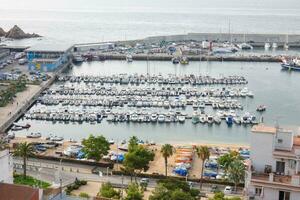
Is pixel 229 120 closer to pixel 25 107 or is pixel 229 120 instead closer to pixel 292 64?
pixel 25 107

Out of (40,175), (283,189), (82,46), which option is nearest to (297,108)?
(40,175)

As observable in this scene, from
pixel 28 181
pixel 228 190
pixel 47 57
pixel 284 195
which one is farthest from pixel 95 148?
pixel 47 57

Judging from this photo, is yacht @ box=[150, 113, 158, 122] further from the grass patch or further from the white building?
the white building

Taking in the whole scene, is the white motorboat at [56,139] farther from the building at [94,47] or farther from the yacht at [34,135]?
the building at [94,47]

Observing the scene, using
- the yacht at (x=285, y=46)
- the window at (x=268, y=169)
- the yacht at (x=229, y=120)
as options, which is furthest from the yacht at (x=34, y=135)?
the yacht at (x=285, y=46)

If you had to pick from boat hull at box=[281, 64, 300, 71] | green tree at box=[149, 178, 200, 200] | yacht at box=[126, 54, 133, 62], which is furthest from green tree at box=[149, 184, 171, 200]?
yacht at box=[126, 54, 133, 62]

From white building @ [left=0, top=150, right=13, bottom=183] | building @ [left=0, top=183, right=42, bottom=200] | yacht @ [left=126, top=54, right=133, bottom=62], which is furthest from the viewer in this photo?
yacht @ [left=126, top=54, right=133, bottom=62]
